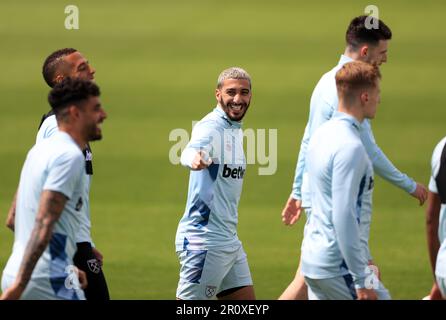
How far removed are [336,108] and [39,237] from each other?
2836 millimetres

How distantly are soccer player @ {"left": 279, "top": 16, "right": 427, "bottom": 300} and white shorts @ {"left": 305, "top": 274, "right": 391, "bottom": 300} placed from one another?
4.61ft

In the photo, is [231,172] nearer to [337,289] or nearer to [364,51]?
[364,51]

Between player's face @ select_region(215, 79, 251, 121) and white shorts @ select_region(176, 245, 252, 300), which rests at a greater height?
player's face @ select_region(215, 79, 251, 121)

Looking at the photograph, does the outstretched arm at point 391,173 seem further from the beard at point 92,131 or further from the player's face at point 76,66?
the beard at point 92,131

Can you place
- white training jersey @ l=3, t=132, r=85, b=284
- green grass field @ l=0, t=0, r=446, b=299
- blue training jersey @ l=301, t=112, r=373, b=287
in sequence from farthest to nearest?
1. green grass field @ l=0, t=0, r=446, b=299
2. blue training jersey @ l=301, t=112, r=373, b=287
3. white training jersey @ l=3, t=132, r=85, b=284

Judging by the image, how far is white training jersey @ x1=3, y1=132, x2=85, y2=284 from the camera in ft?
19.5

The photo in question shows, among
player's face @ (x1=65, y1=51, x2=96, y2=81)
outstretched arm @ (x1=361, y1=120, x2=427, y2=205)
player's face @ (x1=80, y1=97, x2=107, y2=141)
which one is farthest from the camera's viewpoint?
player's face @ (x1=65, y1=51, x2=96, y2=81)

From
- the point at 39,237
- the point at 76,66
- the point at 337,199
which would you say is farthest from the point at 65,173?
the point at 76,66

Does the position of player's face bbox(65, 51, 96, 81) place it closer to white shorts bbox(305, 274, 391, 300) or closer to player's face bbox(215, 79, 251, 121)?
player's face bbox(215, 79, 251, 121)

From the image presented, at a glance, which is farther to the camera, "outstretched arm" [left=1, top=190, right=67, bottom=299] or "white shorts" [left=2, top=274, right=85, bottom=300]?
"white shorts" [left=2, top=274, right=85, bottom=300]

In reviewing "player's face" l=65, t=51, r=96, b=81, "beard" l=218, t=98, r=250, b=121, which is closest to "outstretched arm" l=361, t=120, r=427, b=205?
"beard" l=218, t=98, r=250, b=121

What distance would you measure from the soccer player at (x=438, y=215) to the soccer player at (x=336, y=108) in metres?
1.23

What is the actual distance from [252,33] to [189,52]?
6.51 ft

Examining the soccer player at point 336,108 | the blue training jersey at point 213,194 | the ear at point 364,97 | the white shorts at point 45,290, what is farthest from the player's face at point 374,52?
the white shorts at point 45,290
